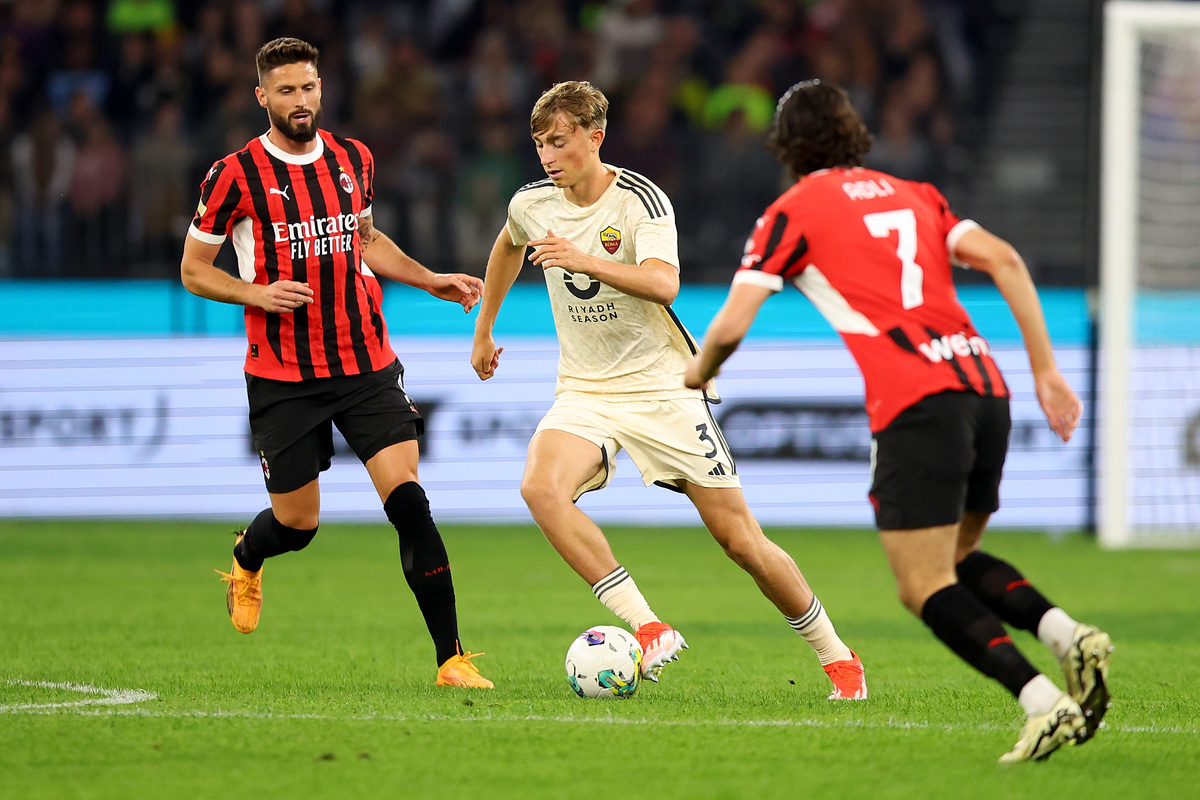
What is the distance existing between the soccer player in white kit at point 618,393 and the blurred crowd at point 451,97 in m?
7.42

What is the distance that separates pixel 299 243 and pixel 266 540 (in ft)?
3.95

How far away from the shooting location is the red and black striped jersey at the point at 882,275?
13.9 feet

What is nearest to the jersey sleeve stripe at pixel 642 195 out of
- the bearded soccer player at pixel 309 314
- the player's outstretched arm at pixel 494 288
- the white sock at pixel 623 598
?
the player's outstretched arm at pixel 494 288

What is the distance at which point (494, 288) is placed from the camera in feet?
19.7

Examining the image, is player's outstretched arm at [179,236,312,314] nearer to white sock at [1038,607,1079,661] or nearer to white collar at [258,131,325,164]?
white collar at [258,131,325,164]

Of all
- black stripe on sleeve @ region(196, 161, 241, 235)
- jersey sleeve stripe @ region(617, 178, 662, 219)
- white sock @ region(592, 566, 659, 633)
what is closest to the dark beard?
black stripe on sleeve @ region(196, 161, 241, 235)

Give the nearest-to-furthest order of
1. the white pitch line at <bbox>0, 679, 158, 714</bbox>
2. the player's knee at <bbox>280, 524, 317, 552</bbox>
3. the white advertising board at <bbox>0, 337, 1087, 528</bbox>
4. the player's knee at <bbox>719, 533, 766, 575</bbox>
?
the white pitch line at <bbox>0, 679, 158, 714</bbox>, the player's knee at <bbox>719, 533, 766, 575</bbox>, the player's knee at <bbox>280, 524, 317, 552</bbox>, the white advertising board at <bbox>0, 337, 1087, 528</bbox>

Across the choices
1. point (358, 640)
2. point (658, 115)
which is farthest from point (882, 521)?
point (658, 115)

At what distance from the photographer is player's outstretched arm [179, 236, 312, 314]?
5594mm

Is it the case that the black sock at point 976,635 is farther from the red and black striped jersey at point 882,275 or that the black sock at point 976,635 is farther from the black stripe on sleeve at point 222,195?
the black stripe on sleeve at point 222,195

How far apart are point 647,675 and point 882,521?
1456mm

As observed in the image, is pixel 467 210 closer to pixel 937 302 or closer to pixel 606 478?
pixel 606 478

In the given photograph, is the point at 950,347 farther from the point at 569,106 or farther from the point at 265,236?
the point at 265,236

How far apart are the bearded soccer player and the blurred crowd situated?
23.6 feet
